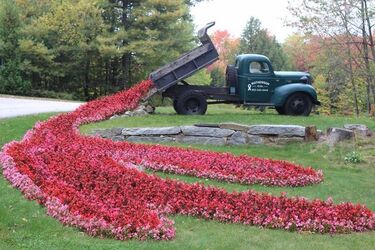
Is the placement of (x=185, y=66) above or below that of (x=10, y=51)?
below

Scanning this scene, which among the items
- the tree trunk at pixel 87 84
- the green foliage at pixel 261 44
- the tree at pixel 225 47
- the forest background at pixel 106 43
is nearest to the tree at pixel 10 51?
the forest background at pixel 106 43

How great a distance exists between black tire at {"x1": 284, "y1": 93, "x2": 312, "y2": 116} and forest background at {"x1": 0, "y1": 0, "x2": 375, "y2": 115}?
9980 millimetres

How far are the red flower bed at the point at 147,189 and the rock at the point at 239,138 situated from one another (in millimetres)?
1368

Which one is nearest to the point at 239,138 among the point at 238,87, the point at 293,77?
the point at 238,87

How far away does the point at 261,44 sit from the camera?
46.3 m

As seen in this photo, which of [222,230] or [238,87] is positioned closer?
[222,230]

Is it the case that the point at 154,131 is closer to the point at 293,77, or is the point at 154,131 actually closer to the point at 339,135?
the point at 339,135

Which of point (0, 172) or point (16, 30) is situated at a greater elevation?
point (16, 30)

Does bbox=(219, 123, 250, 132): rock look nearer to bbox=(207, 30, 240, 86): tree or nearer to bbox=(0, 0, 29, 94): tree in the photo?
bbox=(0, 0, 29, 94): tree

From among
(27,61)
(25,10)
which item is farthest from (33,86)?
(25,10)

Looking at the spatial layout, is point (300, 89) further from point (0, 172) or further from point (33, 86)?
point (33, 86)

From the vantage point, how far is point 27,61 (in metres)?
26.5

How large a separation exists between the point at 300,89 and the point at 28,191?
30.1 feet

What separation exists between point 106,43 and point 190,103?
46.7 ft
